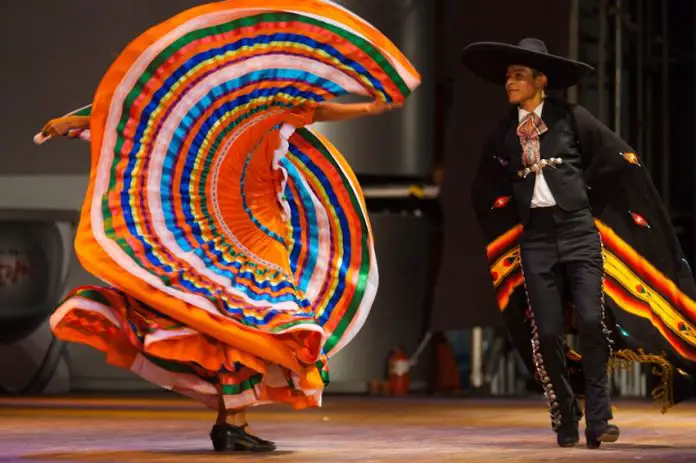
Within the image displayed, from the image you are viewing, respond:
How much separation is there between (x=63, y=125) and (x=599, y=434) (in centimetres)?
229

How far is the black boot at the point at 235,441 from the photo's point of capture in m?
5.38

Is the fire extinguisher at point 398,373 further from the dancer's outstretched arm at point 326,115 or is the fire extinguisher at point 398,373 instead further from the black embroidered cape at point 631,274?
the dancer's outstretched arm at point 326,115

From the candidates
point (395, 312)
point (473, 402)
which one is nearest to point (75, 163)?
point (395, 312)

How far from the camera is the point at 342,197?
5.87m

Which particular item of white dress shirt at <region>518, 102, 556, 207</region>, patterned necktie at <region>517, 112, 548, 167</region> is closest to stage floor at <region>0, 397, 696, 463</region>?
white dress shirt at <region>518, 102, 556, 207</region>

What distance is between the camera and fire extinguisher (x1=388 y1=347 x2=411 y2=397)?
1046 centimetres

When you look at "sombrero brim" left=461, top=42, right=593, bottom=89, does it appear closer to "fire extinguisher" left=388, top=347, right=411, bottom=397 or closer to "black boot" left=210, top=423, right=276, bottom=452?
"black boot" left=210, top=423, right=276, bottom=452

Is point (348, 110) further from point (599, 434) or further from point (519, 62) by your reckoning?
point (599, 434)

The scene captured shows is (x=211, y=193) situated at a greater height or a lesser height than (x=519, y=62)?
lesser

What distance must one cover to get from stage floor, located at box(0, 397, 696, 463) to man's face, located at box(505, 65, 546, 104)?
1378 mm

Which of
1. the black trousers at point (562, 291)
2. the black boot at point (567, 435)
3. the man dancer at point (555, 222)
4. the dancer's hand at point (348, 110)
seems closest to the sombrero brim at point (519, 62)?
the man dancer at point (555, 222)

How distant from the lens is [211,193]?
549 centimetres

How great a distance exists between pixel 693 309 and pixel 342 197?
1.57 m

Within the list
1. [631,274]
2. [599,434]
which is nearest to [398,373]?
[631,274]
